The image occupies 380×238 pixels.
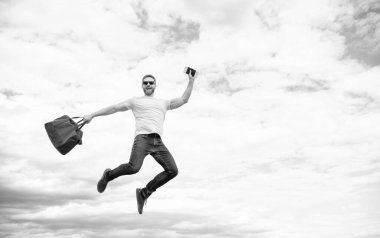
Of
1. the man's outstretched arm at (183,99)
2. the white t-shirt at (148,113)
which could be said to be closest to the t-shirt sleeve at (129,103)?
the white t-shirt at (148,113)

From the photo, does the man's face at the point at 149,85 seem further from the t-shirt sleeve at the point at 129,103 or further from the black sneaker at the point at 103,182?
the black sneaker at the point at 103,182

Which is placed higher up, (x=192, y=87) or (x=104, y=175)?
(x=192, y=87)

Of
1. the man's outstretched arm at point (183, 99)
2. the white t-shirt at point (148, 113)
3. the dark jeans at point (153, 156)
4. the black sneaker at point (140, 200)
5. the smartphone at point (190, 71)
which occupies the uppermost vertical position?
the smartphone at point (190, 71)

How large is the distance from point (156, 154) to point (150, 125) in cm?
62

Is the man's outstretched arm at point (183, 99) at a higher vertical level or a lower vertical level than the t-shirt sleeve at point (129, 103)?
higher

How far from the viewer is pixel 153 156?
9430 mm

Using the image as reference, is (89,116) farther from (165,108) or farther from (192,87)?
(192,87)

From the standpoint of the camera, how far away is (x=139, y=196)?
9867 millimetres

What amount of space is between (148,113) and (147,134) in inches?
17.8

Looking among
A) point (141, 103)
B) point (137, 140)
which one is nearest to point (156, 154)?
point (137, 140)

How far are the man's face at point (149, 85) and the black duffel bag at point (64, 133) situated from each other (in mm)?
1547

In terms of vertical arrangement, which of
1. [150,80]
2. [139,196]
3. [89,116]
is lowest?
[139,196]

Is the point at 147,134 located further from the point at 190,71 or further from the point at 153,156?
the point at 190,71

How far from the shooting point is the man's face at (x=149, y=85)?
955 cm
